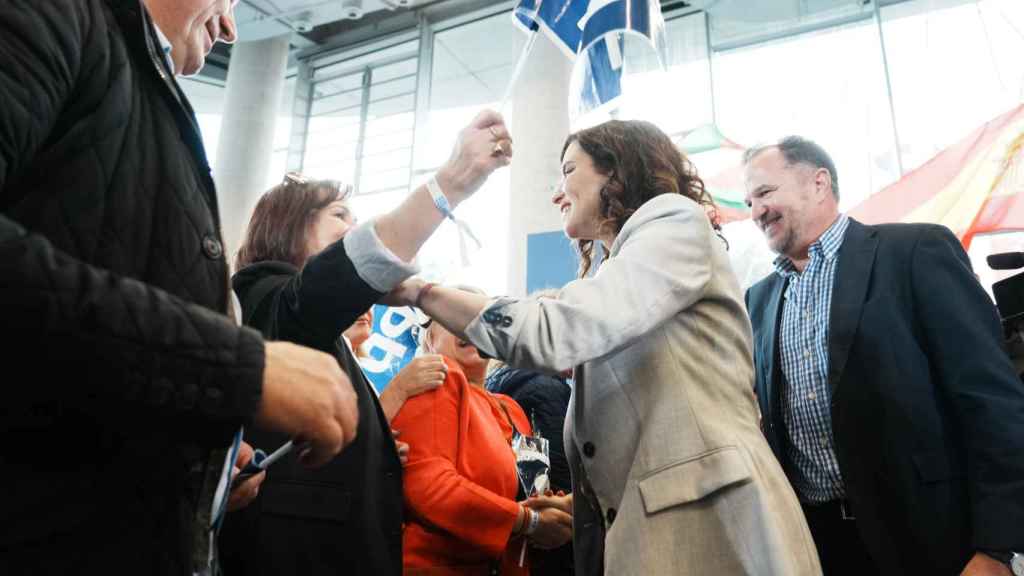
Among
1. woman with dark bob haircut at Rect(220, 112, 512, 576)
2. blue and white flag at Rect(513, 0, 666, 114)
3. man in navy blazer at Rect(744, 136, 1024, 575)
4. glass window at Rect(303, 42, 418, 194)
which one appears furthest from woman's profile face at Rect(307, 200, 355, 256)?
glass window at Rect(303, 42, 418, 194)

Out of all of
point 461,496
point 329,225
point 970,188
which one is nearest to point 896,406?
point 461,496

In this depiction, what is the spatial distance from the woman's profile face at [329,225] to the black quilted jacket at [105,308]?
90 cm

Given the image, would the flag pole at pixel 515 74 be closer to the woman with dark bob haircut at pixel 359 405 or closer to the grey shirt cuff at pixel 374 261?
the woman with dark bob haircut at pixel 359 405

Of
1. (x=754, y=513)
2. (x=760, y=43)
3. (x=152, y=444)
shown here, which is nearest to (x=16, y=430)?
(x=152, y=444)

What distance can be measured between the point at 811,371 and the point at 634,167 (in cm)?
82

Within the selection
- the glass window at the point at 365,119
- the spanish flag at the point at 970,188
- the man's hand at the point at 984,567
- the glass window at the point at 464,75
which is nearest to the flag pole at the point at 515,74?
the man's hand at the point at 984,567

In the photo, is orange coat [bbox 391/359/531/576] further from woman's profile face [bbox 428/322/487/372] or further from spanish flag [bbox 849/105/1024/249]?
spanish flag [bbox 849/105/1024/249]

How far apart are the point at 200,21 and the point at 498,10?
6.71m

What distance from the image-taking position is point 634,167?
64.6 inches

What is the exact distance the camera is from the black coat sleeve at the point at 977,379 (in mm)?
1544

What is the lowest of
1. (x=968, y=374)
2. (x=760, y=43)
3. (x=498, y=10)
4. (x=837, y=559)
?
(x=837, y=559)

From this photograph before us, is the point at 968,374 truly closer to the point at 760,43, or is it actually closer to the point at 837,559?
the point at 837,559

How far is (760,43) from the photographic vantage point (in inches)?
241

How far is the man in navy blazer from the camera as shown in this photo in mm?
1620
